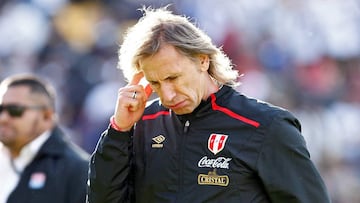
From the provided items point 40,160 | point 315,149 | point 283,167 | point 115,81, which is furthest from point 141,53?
point 115,81

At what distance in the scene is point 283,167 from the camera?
4.80 meters

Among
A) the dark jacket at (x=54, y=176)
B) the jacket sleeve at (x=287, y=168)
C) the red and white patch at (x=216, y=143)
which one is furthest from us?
the dark jacket at (x=54, y=176)

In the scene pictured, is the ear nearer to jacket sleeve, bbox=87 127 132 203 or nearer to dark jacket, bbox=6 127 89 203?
jacket sleeve, bbox=87 127 132 203

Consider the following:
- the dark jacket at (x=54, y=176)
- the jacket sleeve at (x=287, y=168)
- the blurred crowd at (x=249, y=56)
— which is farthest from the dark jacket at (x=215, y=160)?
the blurred crowd at (x=249, y=56)

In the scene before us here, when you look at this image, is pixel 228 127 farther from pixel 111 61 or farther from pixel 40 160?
pixel 111 61

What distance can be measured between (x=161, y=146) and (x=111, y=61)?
29.2 ft

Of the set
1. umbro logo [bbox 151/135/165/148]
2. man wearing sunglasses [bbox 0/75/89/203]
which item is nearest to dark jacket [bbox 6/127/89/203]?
man wearing sunglasses [bbox 0/75/89/203]

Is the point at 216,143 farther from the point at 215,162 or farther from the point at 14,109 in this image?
the point at 14,109

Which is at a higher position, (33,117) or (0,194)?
(33,117)

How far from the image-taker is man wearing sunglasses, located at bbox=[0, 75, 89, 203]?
672cm

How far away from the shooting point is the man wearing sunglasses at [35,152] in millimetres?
6719

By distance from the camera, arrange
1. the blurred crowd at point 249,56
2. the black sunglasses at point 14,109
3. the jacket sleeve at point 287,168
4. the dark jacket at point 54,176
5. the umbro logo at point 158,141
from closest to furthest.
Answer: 1. the jacket sleeve at point 287,168
2. the umbro logo at point 158,141
3. the dark jacket at point 54,176
4. the black sunglasses at point 14,109
5. the blurred crowd at point 249,56

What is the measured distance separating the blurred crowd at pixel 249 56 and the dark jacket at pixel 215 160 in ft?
23.8

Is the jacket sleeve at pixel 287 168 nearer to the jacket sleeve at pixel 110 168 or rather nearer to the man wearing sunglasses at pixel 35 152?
the jacket sleeve at pixel 110 168
